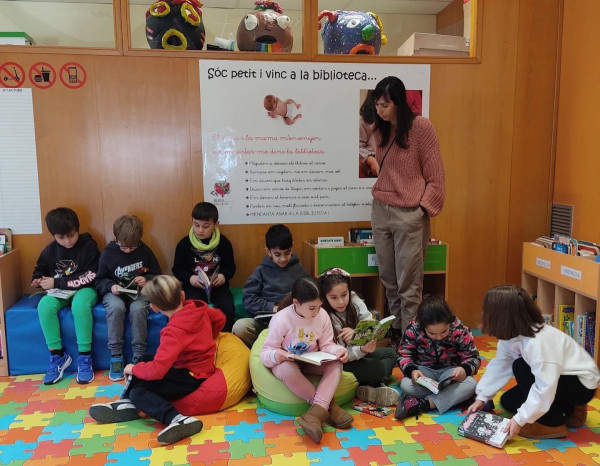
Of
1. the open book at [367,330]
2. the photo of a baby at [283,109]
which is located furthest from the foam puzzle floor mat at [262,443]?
the photo of a baby at [283,109]

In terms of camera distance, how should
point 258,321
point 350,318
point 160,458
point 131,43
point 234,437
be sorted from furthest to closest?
point 131,43
point 258,321
point 350,318
point 234,437
point 160,458

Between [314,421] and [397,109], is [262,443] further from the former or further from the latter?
[397,109]

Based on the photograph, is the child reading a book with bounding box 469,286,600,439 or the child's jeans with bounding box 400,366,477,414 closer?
the child reading a book with bounding box 469,286,600,439

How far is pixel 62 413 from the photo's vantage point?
272 centimetres

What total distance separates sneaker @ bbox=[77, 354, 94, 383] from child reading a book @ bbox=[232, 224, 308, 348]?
0.89 metres

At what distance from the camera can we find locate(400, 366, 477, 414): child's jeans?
8.88 feet

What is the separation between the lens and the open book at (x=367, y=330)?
8.79ft

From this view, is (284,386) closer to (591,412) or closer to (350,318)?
(350,318)

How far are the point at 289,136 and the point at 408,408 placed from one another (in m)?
2.09

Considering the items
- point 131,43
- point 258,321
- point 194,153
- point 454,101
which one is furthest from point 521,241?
point 131,43

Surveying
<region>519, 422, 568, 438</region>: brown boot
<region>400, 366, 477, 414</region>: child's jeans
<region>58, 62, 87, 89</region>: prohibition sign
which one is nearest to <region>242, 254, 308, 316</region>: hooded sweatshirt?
<region>400, 366, 477, 414</region>: child's jeans

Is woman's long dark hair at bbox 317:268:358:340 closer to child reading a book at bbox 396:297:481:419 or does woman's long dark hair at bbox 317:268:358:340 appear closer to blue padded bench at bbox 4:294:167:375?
child reading a book at bbox 396:297:481:419

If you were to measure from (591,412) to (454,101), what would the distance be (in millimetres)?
2313

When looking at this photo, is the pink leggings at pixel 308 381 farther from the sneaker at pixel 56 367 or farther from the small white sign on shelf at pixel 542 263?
the small white sign on shelf at pixel 542 263
